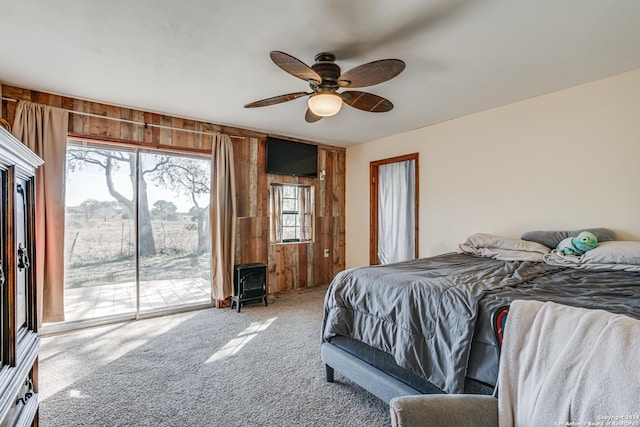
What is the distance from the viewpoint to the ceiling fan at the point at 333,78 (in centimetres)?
191

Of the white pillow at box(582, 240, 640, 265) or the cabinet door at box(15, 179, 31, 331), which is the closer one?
the cabinet door at box(15, 179, 31, 331)

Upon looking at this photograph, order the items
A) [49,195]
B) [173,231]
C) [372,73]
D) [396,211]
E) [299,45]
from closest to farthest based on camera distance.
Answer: [372,73], [299,45], [49,195], [173,231], [396,211]

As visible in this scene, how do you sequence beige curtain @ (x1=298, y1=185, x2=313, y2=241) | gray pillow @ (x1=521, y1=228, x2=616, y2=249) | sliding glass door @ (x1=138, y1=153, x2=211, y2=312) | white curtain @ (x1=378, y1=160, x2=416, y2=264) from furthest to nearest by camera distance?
beige curtain @ (x1=298, y1=185, x2=313, y2=241)
white curtain @ (x1=378, y1=160, x2=416, y2=264)
sliding glass door @ (x1=138, y1=153, x2=211, y2=312)
gray pillow @ (x1=521, y1=228, x2=616, y2=249)

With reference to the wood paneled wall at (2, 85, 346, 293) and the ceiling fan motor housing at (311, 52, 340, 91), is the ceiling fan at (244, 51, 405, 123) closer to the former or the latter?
the ceiling fan motor housing at (311, 52, 340, 91)

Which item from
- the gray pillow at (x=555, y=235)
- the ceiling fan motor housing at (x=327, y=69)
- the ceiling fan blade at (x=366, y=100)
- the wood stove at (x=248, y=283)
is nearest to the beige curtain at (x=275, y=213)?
the wood stove at (x=248, y=283)

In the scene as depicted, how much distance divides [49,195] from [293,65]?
2.83 meters

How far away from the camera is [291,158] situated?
477 cm

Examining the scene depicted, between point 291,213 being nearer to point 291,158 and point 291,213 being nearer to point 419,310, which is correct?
point 291,158

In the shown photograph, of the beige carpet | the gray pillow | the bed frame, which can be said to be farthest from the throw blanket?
the gray pillow

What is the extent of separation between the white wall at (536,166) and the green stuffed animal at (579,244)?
0.43 metres

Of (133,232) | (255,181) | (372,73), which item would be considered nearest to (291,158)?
(255,181)

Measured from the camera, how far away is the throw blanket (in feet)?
2.76

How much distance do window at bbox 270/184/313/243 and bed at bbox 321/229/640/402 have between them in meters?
2.65

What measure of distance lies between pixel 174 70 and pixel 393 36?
5.94 ft
